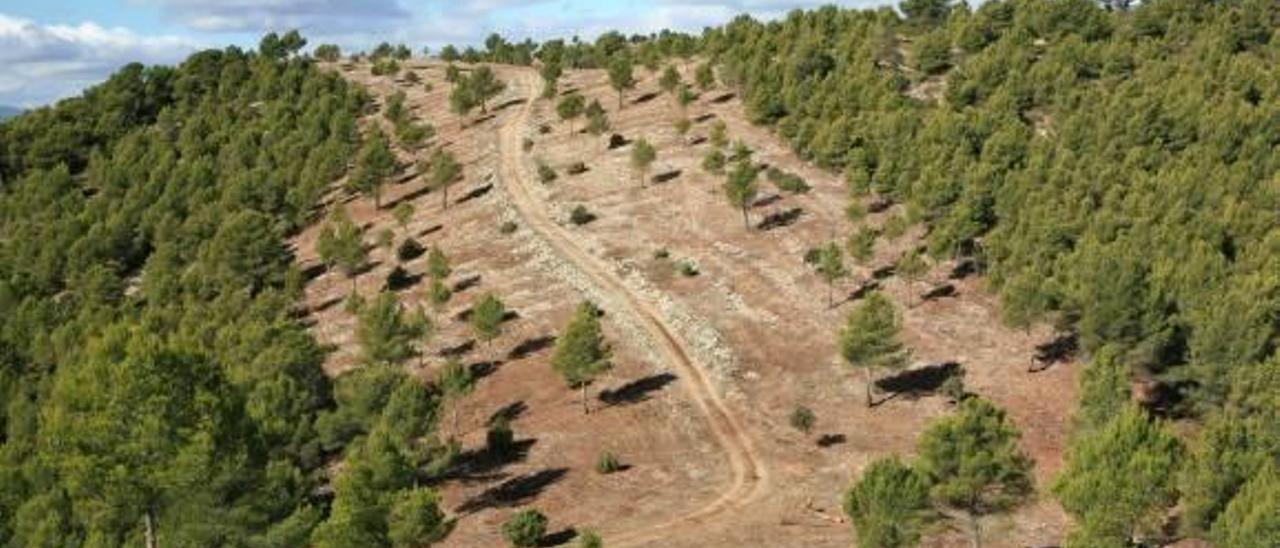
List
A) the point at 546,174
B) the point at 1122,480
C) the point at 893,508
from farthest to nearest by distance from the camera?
the point at 546,174, the point at 893,508, the point at 1122,480

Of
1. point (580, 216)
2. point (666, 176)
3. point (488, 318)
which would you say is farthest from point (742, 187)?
point (488, 318)

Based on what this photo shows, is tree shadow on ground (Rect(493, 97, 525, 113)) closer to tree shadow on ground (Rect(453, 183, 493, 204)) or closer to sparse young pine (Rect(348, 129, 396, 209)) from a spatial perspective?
sparse young pine (Rect(348, 129, 396, 209))

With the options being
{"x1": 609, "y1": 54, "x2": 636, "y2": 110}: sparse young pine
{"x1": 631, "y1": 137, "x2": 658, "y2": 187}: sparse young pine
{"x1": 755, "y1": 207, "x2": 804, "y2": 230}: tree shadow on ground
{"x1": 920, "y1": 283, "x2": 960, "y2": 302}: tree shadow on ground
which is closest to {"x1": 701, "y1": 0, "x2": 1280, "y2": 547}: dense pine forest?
{"x1": 920, "y1": 283, "x2": 960, "y2": 302}: tree shadow on ground

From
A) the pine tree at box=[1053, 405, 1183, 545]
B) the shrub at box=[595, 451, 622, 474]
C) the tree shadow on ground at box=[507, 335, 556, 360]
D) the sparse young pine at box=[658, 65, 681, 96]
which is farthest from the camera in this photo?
the sparse young pine at box=[658, 65, 681, 96]

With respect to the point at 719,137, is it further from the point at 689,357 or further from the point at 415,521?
the point at 415,521

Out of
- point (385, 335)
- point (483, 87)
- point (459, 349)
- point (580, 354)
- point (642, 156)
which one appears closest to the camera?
point (580, 354)

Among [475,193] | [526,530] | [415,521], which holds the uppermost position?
[475,193]
